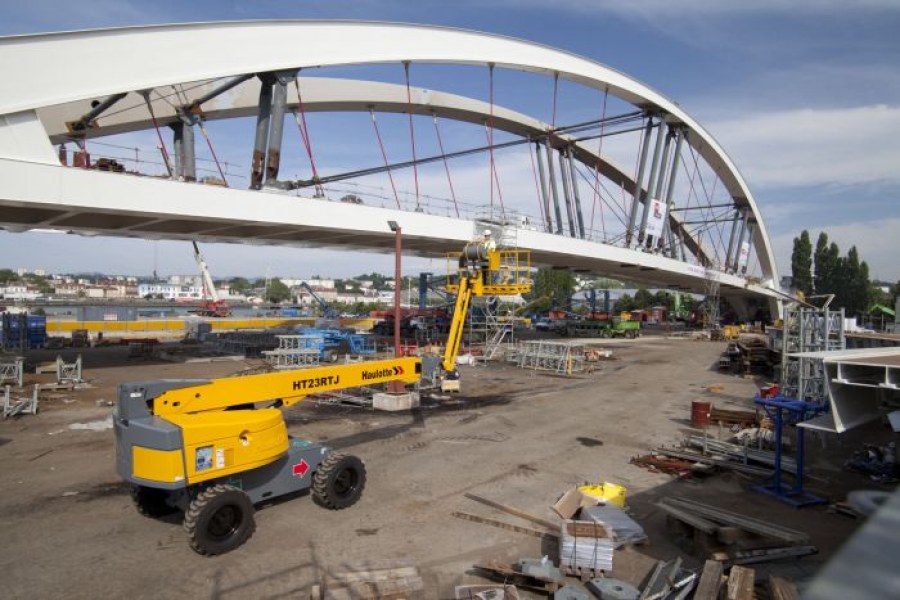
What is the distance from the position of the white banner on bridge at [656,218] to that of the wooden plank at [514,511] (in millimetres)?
36842

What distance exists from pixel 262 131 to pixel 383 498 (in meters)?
18.0

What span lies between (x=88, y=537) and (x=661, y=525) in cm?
860

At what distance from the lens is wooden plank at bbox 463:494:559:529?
8609 mm

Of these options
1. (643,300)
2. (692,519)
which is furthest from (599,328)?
(643,300)

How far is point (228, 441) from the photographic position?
7.69 m

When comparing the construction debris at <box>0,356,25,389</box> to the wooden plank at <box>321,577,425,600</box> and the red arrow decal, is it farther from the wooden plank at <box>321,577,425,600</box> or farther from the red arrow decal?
the wooden plank at <box>321,577,425,600</box>

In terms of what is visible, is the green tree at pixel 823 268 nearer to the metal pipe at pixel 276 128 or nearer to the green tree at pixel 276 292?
the metal pipe at pixel 276 128

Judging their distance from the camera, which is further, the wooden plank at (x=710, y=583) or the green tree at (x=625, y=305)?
the green tree at (x=625, y=305)

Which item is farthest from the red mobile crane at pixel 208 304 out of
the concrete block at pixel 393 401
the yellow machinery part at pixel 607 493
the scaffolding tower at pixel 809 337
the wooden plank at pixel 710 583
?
the wooden plank at pixel 710 583

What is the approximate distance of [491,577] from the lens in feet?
22.8

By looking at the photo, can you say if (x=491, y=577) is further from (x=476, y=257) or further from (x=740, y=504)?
(x=476, y=257)

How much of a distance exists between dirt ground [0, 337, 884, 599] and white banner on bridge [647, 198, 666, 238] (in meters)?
25.9

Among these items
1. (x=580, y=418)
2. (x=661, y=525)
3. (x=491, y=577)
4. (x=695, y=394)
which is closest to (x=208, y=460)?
(x=491, y=577)

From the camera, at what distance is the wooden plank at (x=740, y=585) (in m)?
5.90
